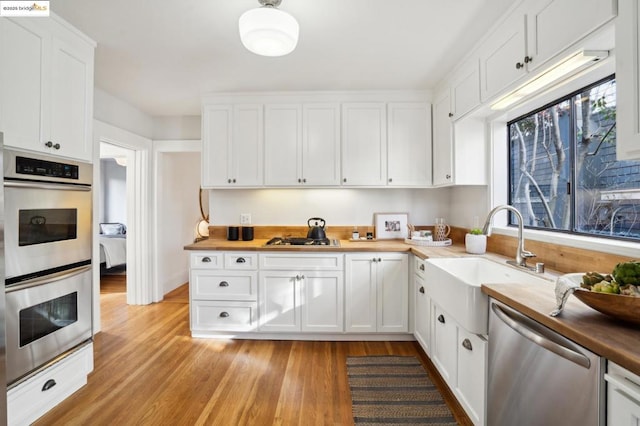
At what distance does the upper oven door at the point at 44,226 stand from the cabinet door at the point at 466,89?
9.57 ft

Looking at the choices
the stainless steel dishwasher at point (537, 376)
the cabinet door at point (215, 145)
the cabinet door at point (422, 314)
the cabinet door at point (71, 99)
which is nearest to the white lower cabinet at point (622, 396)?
the stainless steel dishwasher at point (537, 376)

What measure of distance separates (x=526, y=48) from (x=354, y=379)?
2.37 metres

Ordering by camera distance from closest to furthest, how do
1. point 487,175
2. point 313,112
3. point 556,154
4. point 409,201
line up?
point 556,154 < point 487,175 < point 313,112 < point 409,201

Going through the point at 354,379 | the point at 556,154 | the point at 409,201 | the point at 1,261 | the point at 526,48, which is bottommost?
the point at 354,379

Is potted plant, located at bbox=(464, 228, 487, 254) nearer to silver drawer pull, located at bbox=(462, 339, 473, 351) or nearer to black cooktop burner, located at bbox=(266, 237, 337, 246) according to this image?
silver drawer pull, located at bbox=(462, 339, 473, 351)

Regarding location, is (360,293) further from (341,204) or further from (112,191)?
(112,191)

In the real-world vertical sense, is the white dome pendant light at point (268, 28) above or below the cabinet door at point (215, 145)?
above

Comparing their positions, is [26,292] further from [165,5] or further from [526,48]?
[526,48]

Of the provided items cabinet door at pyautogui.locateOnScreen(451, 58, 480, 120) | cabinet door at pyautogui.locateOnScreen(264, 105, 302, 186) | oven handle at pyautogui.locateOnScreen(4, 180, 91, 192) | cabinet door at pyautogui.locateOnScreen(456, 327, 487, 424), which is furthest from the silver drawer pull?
oven handle at pyautogui.locateOnScreen(4, 180, 91, 192)

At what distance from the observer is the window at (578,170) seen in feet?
5.14

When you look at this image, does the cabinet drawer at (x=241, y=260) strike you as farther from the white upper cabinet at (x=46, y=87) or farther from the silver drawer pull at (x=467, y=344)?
the silver drawer pull at (x=467, y=344)

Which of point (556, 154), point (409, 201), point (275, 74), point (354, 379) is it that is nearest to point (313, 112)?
point (275, 74)

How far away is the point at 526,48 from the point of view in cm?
160

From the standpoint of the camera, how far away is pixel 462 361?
5.66 feet
